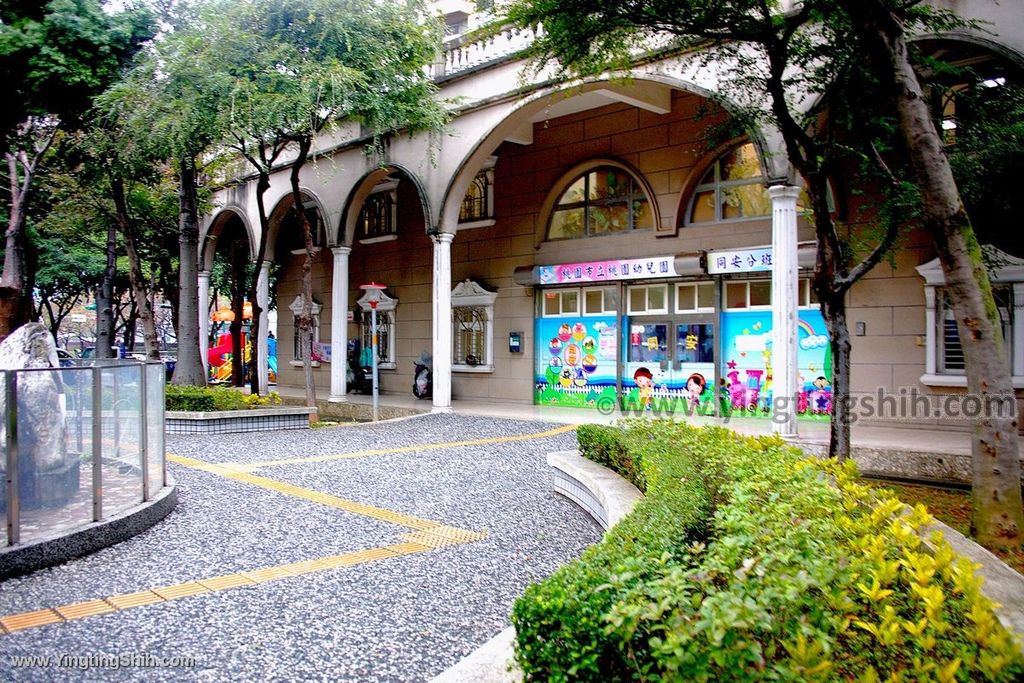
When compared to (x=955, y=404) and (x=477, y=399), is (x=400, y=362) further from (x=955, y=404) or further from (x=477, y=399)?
(x=955, y=404)

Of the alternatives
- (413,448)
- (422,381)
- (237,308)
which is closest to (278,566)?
(413,448)

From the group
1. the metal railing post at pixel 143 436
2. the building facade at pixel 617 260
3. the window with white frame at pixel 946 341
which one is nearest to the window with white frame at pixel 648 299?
the building facade at pixel 617 260

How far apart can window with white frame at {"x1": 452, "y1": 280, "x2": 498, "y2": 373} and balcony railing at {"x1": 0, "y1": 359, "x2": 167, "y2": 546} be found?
11.2 meters

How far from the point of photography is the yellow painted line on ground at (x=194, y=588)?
4020mm

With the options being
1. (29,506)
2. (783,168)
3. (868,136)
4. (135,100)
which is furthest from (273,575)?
(135,100)

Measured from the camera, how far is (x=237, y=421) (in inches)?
485

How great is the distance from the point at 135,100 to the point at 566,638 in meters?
12.9

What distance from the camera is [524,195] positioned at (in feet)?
55.7

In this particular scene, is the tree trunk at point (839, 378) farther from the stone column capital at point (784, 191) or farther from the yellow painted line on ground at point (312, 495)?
the stone column capital at point (784, 191)

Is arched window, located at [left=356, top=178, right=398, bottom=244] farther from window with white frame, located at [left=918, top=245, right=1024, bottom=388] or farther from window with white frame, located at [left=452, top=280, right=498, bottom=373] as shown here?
window with white frame, located at [left=918, top=245, right=1024, bottom=388]

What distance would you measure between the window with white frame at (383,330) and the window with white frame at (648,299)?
7262mm
